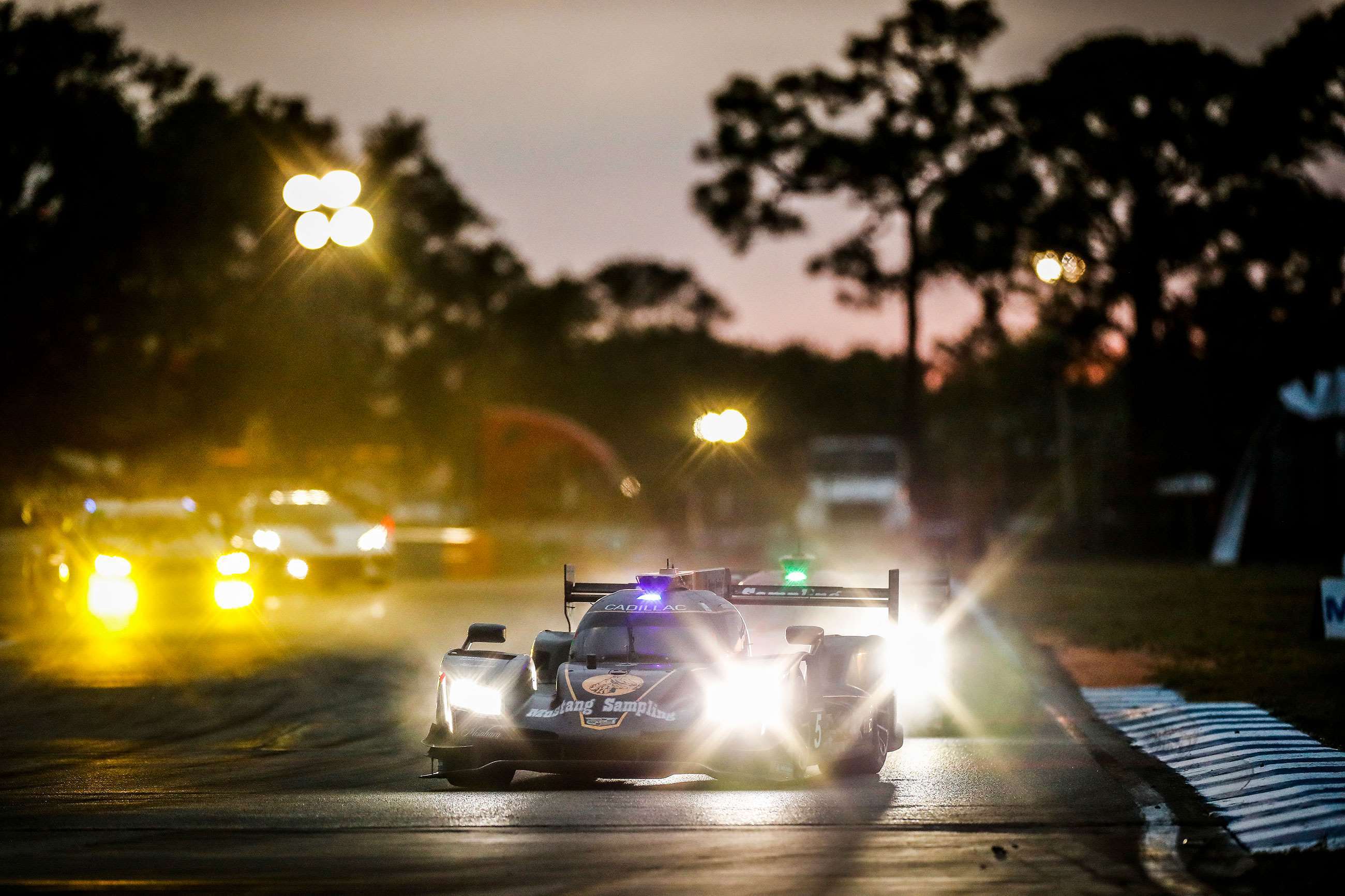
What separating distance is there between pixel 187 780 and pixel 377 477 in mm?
89750

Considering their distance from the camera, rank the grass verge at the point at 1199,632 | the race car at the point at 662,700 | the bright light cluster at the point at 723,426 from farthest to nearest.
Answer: the grass verge at the point at 1199,632
the bright light cluster at the point at 723,426
the race car at the point at 662,700

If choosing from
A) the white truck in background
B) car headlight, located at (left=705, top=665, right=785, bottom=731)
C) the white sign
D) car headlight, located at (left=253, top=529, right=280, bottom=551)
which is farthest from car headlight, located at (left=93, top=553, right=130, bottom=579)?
the white truck in background

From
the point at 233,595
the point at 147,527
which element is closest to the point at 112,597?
the point at 147,527

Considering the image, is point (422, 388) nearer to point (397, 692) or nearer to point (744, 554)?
point (744, 554)

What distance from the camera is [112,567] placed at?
25859 mm

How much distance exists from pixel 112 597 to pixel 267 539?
6.92 metres

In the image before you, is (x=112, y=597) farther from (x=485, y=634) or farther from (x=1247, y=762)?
(x=1247, y=762)

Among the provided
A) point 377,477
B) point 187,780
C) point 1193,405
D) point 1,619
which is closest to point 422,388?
point 377,477

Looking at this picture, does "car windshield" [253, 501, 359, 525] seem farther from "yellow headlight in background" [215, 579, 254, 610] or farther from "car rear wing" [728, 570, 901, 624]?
"car rear wing" [728, 570, 901, 624]

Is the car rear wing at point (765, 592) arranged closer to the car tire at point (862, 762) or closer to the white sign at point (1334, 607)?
the car tire at point (862, 762)

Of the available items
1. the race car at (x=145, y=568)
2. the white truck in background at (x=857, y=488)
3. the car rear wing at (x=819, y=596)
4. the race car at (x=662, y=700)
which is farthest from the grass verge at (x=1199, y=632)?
the white truck in background at (x=857, y=488)

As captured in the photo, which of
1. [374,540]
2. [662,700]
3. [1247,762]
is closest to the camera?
[662,700]

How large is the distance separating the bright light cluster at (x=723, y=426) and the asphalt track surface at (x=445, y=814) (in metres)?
2.63

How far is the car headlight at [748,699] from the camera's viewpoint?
37.9 ft
